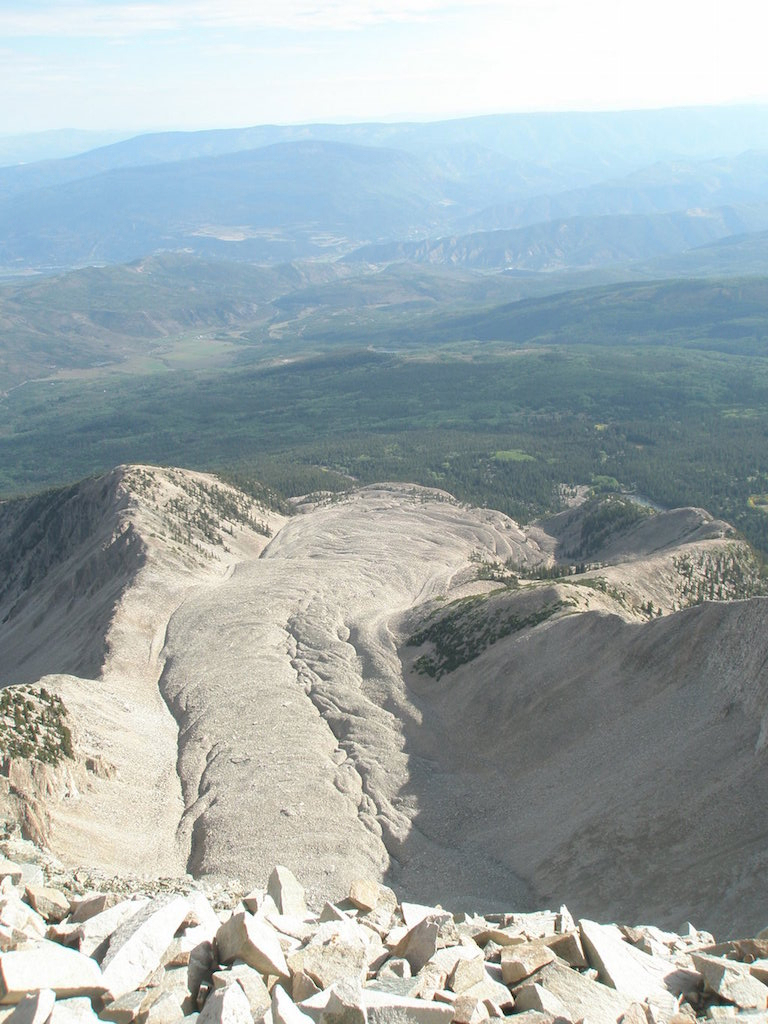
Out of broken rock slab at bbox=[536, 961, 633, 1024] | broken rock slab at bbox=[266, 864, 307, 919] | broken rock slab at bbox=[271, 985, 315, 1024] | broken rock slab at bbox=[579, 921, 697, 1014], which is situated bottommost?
broken rock slab at bbox=[266, 864, 307, 919]

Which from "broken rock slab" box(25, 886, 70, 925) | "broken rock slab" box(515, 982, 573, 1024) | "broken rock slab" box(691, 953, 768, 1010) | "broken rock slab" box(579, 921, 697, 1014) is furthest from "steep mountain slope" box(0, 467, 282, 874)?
"broken rock slab" box(691, 953, 768, 1010)

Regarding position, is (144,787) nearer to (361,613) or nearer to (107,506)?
(361,613)

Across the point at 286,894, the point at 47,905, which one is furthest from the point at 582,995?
the point at 47,905

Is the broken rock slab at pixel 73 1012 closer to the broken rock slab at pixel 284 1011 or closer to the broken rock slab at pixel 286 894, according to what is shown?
the broken rock slab at pixel 284 1011

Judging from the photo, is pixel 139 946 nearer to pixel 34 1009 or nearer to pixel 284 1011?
pixel 34 1009

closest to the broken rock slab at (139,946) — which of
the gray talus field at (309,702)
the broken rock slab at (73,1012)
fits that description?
the broken rock slab at (73,1012)

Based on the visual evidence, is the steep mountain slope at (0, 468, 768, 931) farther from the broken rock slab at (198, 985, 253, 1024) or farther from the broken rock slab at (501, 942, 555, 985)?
the broken rock slab at (198, 985, 253, 1024)
